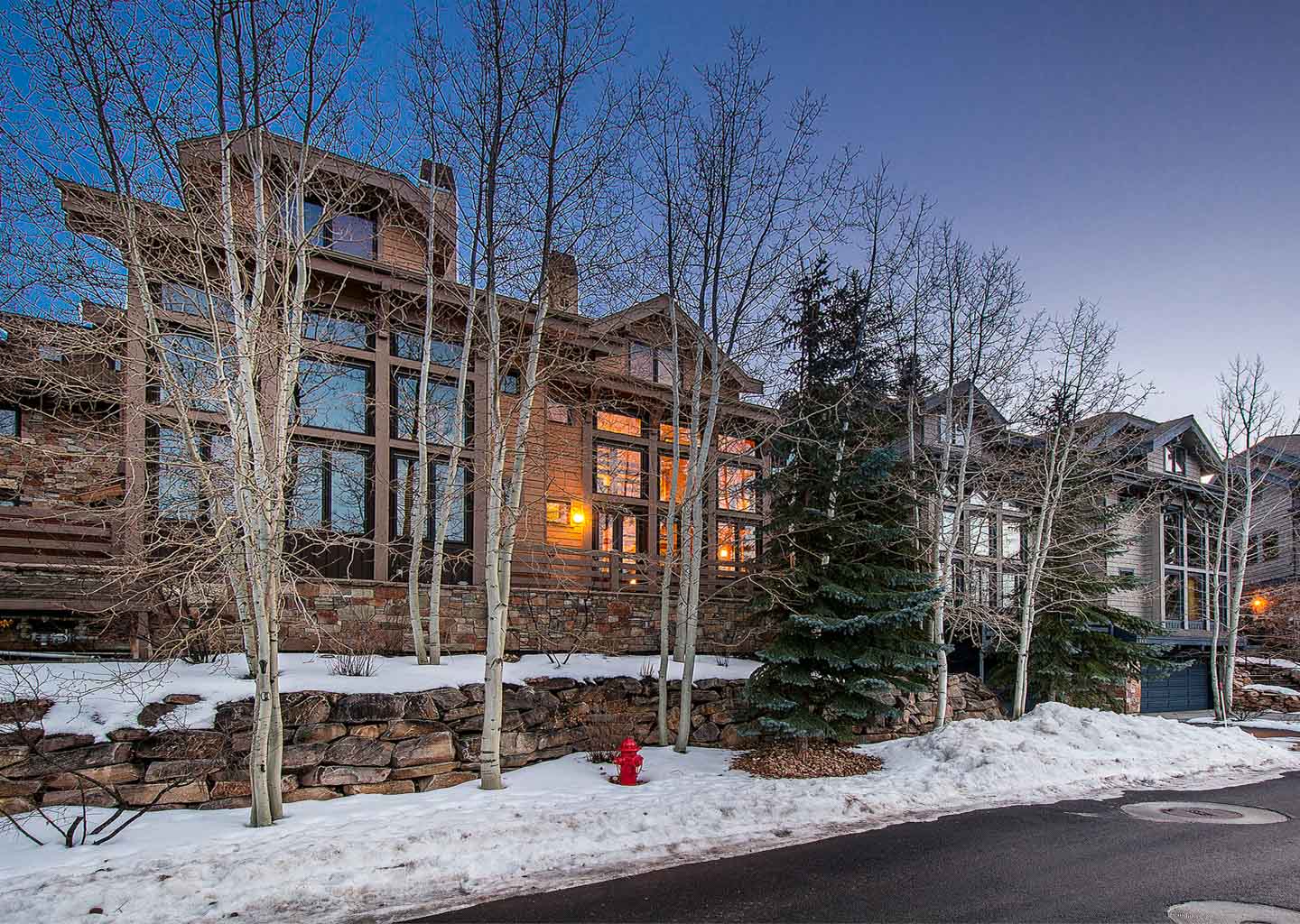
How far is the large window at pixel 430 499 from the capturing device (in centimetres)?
1260

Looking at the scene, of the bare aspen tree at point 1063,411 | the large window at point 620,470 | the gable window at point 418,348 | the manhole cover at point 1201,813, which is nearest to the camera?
the manhole cover at point 1201,813

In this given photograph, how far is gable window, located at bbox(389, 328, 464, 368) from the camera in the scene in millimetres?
13117

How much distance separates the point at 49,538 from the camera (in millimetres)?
10094

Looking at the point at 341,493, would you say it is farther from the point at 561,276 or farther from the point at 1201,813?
the point at 1201,813

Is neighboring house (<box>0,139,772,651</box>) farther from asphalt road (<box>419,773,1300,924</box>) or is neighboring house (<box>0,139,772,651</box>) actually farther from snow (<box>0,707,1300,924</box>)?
asphalt road (<box>419,773,1300,924</box>)

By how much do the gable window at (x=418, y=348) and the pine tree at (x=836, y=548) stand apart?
588 cm

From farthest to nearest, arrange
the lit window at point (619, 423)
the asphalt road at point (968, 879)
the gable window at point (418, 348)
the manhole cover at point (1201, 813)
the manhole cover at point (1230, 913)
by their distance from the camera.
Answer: the lit window at point (619, 423)
the gable window at point (418, 348)
the manhole cover at point (1201, 813)
the asphalt road at point (968, 879)
the manhole cover at point (1230, 913)

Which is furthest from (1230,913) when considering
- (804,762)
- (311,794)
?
(311,794)

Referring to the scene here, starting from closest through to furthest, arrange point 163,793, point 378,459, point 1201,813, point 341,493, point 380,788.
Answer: point 163,793 < point 380,788 < point 1201,813 < point 378,459 < point 341,493

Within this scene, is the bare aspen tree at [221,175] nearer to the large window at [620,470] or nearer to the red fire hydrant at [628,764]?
the red fire hydrant at [628,764]

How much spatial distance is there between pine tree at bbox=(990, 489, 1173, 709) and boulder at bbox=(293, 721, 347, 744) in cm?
1277

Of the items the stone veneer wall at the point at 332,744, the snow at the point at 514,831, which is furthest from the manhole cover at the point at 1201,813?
the stone veneer wall at the point at 332,744

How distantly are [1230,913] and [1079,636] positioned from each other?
449 inches

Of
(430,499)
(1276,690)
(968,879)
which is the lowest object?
(1276,690)
